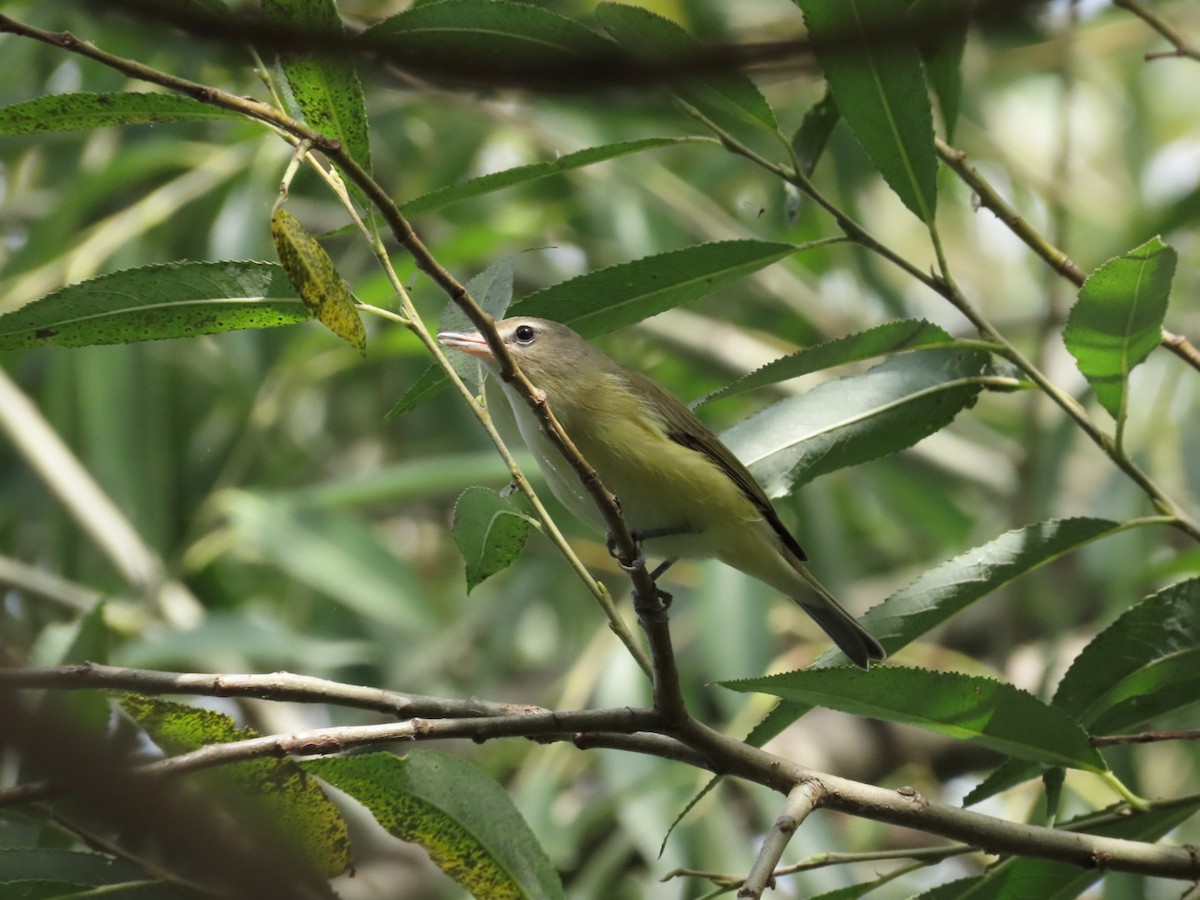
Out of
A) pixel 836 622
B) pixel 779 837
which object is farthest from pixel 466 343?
pixel 836 622

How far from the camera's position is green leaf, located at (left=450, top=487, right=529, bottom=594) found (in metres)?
1.86

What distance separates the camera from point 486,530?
1879 mm

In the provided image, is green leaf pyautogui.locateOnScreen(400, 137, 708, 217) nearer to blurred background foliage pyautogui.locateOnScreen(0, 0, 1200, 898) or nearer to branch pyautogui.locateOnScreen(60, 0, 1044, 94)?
branch pyautogui.locateOnScreen(60, 0, 1044, 94)

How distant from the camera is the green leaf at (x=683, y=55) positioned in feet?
6.65

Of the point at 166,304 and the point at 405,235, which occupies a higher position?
the point at 166,304

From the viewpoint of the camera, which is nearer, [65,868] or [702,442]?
[65,868]

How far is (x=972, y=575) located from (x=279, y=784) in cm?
109

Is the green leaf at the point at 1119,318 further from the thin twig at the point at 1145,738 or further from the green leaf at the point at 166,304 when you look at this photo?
the green leaf at the point at 166,304

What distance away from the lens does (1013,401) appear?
7270 mm

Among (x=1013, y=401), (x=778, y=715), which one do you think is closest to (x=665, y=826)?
(x=778, y=715)

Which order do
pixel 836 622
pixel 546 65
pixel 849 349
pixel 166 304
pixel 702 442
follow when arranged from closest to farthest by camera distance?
pixel 546 65 < pixel 166 304 < pixel 849 349 < pixel 702 442 < pixel 836 622

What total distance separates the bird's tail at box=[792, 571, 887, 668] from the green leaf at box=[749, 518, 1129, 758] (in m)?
0.64

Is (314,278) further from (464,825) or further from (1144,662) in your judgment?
(1144,662)

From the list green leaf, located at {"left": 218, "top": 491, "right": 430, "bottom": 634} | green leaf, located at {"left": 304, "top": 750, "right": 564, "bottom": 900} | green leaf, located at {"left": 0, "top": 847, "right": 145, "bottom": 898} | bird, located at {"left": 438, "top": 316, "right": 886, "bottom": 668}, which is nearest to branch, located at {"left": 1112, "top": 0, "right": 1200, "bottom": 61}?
bird, located at {"left": 438, "top": 316, "right": 886, "bottom": 668}
